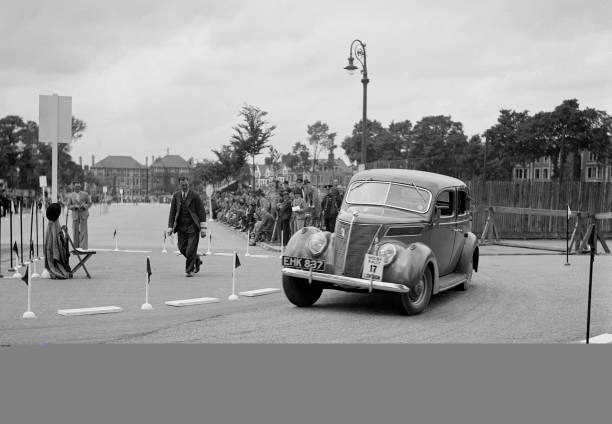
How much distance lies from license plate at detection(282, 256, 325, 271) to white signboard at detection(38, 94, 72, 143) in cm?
650

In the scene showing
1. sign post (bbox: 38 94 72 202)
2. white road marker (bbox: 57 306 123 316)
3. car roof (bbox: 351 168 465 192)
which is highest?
sign post (bbox: 38 94 72 202)

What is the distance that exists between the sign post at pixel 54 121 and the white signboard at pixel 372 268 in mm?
7533

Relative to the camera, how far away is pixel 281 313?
30.8 feet

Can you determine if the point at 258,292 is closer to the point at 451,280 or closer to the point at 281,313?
the point at 281,313

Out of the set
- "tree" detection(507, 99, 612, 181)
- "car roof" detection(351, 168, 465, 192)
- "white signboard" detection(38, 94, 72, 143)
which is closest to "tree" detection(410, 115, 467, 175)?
"tree" detection(507, 99, 612, 181)

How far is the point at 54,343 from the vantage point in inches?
281

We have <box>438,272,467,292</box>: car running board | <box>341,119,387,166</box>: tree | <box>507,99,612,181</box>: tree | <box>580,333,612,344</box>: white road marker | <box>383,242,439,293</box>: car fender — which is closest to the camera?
<box>580,333,612,344</box>: white road marker

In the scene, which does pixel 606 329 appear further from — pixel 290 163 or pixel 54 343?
pixel 290 163

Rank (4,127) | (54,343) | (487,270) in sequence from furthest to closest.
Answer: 1. (4,127)
2. (487,270)
3. (54,343)

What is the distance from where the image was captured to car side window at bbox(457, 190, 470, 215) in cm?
1169

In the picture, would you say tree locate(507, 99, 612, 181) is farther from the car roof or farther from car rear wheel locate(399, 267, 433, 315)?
car rear wheel locate(399, 267, 433, 315)

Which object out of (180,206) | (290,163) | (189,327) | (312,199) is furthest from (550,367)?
(290,163)

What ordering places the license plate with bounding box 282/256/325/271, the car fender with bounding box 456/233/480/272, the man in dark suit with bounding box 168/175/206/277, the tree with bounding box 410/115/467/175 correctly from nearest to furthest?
the license plate with bounding box 282/256/325/271 < the car fender with bounding box 456/233/480/272 < the man in dark suit with bounding box 168/175/206/277 < the tree with bounding box 410/115/467/175

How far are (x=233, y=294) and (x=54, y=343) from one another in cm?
388
